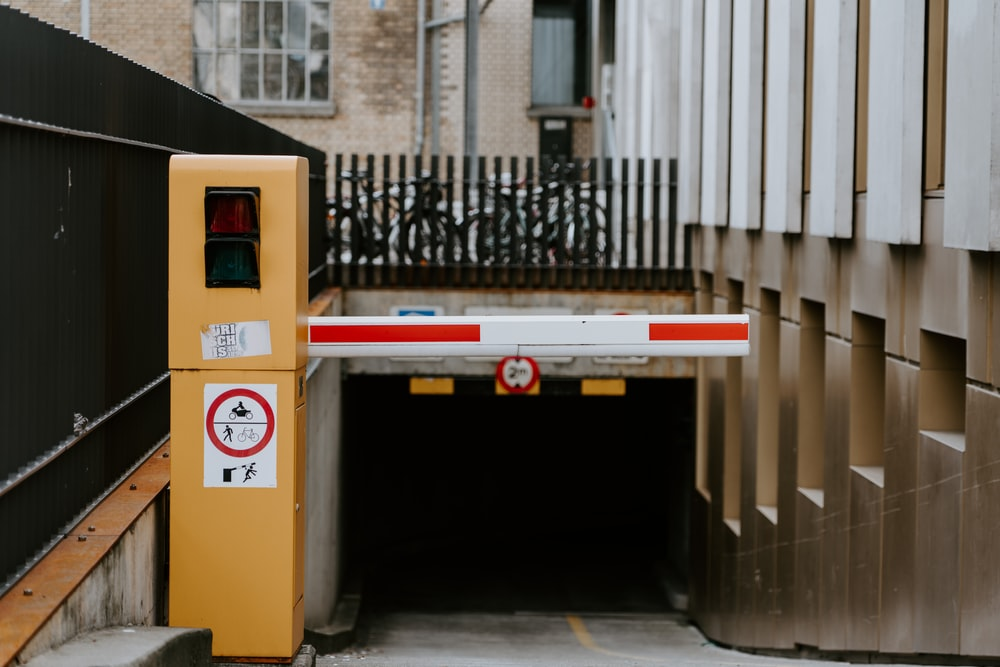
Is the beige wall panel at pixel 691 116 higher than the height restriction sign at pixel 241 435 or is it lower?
higher

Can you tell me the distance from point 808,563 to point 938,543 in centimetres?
328

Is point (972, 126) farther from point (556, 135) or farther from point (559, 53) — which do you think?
point (559, 53)

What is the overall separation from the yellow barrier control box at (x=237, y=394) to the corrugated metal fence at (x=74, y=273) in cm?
39

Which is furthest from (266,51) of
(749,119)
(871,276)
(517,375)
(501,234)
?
(871,276)

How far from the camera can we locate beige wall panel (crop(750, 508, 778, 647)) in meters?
13.6

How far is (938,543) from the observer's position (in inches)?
358

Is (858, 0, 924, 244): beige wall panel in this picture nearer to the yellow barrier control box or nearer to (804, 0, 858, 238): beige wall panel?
(804, 0, 858, 238): beige wall panel

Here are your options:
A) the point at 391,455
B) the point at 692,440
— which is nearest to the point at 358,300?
the point at 692,440

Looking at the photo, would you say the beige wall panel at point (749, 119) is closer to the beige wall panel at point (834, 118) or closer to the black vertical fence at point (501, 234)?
the beige wall panel at point (834, 118)

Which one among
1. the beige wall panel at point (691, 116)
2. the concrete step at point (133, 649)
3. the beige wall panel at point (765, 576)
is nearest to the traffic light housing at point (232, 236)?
the concrete step at point (133, 649)

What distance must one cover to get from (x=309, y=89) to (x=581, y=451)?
362 inches

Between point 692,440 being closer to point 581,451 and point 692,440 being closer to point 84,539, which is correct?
point 581,451

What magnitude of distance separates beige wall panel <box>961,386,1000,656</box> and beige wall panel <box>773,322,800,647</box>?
14.0 feet

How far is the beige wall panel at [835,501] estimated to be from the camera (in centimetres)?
1123
